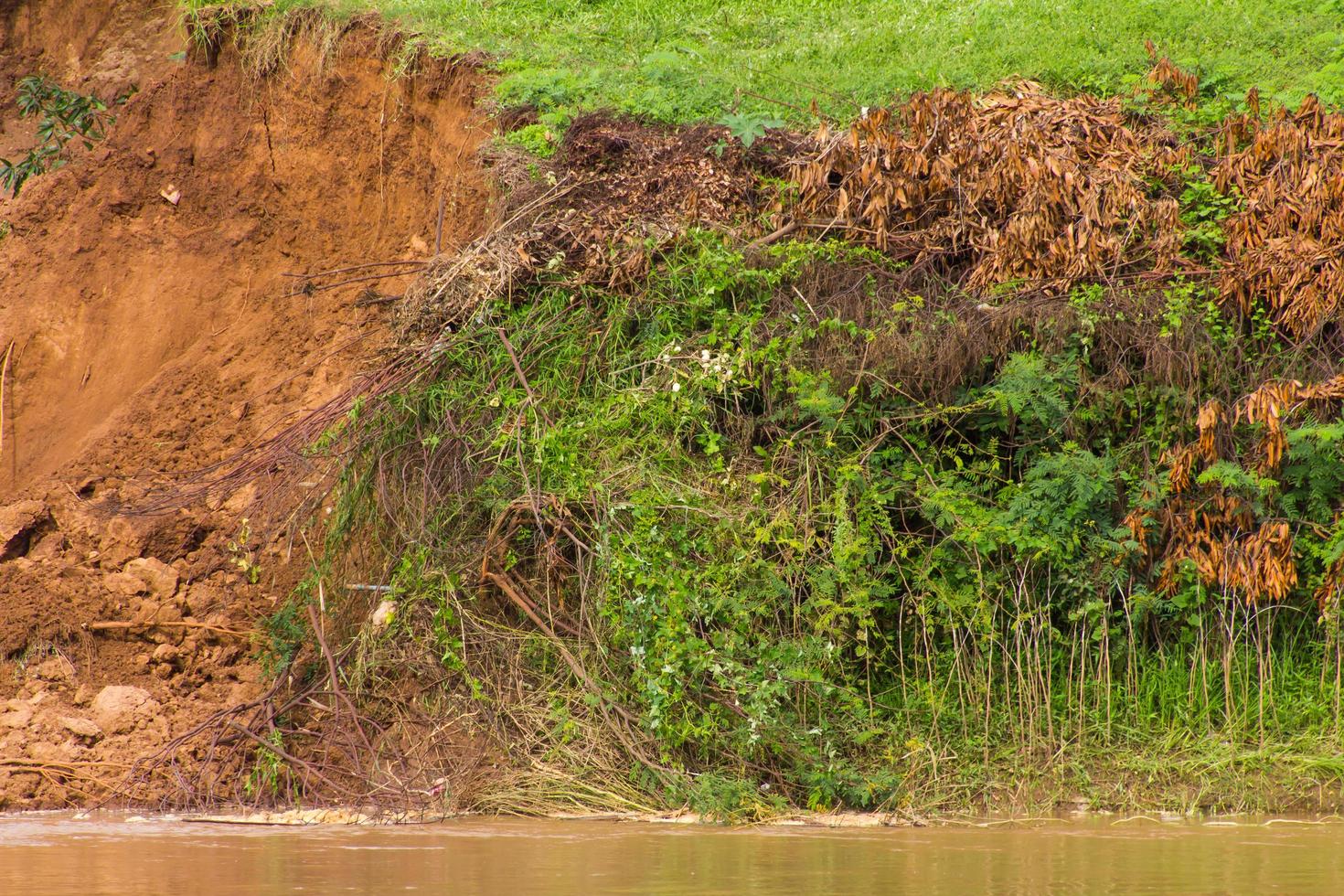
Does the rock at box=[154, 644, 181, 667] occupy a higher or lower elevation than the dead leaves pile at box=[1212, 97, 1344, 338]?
lower

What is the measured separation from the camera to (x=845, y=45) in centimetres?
1004

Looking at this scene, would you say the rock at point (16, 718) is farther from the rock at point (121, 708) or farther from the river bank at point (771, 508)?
the rock at point (121, 708)

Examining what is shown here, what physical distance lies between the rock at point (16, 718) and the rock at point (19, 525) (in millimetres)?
1287

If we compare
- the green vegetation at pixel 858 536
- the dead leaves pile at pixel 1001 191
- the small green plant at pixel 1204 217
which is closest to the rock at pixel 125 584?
the green vegetation at pixel 858 536

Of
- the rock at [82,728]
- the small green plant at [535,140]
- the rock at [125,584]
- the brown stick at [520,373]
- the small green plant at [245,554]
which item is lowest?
the rock at [82,728]

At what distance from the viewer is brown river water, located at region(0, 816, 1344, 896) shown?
4.60 metres

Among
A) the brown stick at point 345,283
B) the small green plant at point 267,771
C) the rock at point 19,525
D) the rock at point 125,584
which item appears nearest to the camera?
the small green plant at point 267,771

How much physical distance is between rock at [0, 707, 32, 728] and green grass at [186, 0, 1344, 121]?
487cm

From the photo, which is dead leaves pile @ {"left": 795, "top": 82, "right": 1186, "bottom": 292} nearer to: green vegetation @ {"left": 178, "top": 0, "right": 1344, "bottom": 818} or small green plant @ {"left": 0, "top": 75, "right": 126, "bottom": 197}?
green vegetation @ {"left": 178, "top": 0, "right": 1344, "bottom": 818}

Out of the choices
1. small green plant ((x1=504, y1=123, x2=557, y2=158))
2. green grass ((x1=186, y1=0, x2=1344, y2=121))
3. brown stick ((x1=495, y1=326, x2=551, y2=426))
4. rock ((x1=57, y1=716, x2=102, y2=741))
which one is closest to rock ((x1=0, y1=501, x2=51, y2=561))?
rock ((x1=57, y1=716, x2=102, y2=741))

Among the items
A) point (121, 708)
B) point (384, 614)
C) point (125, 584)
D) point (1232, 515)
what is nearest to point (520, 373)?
point (384, 614)

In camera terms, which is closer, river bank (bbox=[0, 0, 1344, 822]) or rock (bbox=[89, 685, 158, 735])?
river bank (bbox=[0, 0, 1344, 822])

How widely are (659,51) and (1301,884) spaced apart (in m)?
7.27

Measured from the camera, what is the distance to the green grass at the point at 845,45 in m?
8.97
